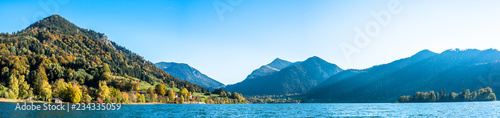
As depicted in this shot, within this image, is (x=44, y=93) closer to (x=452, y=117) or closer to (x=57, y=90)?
(x=57, y=90)

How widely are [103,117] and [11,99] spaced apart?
107 metres

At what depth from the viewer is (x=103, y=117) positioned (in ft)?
206

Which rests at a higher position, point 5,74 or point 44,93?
point 5,74

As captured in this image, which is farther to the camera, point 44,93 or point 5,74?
point 5,74

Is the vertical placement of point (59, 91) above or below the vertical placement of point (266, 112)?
above

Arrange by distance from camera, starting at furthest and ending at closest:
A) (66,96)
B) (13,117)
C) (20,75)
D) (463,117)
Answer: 1. (20,75)
2. (66,96)
3. (463,117)
4. (13,117)

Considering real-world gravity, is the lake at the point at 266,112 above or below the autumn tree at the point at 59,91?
below

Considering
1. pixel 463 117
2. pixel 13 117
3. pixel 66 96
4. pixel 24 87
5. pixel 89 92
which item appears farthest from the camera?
pixel 89 92

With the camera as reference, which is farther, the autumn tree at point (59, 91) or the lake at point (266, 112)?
the autumn tree at point (59, 91)

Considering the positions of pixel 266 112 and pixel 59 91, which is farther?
pixel 59 91

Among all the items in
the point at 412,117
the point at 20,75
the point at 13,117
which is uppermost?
the point at 20,75

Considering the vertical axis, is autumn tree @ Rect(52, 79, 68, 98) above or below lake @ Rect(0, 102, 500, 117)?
above

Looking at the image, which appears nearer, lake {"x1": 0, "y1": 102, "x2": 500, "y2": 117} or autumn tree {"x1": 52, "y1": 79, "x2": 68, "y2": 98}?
lake {"x1": 0, "y1": 102, "x2": 500, "y2": 117}

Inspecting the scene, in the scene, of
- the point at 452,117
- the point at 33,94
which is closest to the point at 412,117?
the point at 452,117
